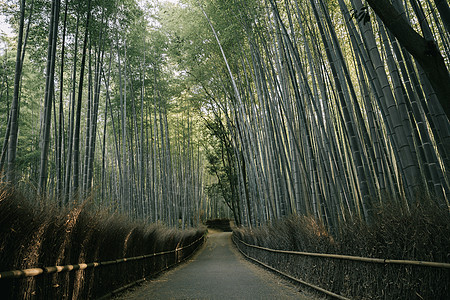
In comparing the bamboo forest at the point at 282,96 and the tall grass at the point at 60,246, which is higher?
the bamboo forest at the point at 282,96

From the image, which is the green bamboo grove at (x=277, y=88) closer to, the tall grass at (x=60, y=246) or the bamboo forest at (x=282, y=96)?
the bamboo forest at (x=282, y=96)

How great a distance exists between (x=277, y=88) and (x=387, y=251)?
10.3 feet

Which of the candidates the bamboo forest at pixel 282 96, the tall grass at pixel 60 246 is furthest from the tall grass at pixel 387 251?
the tall grass at pixel 60 246

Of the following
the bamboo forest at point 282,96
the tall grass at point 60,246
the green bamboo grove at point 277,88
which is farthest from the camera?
the green bamboo grove at point 277,88

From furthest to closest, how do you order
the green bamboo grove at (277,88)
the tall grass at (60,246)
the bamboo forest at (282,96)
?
the green bamboo grove at (277,88) < the bamboo forest at (282,96) < the tall grass at (60,246)

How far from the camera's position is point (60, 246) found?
6.59 ft

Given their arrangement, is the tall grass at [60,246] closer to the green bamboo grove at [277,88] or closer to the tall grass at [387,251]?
the green bamboo grove at [277,88]

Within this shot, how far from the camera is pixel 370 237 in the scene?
2.13 metres

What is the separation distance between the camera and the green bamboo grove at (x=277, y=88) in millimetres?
2137

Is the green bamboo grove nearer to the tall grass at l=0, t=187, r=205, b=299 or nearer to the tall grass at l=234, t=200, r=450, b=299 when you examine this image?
the tall grass at l=234, t=200, r=450, b=299

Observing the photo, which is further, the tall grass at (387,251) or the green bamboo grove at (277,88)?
the green bamboo grove at (277,88)

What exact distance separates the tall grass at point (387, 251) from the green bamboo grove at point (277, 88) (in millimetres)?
134

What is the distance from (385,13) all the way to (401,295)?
1589 mm

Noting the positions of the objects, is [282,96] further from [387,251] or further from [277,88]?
[387,251]
